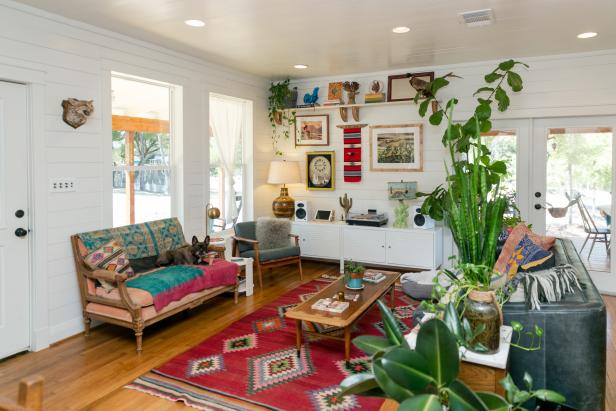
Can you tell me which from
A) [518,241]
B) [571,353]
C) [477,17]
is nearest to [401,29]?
[477,17]

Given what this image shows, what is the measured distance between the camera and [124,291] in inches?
135

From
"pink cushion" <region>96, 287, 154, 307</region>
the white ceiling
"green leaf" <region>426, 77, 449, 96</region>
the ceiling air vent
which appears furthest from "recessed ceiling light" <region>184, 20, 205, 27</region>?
"green leaf" <region>426, 77, 449, 96</region>

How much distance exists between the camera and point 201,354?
3.38 m

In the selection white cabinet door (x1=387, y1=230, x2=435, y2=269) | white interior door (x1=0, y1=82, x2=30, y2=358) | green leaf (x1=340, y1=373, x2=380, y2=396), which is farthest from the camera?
white cabinet door (x1=387, y1=230, x2=435, y2=269)

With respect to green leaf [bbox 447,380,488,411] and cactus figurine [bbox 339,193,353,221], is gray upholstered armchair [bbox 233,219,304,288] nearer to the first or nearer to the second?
cactus figurine [bbox 339,193,353,221]

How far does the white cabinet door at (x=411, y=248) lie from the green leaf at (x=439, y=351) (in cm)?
459

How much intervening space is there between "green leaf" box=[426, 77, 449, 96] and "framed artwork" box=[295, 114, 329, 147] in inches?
62.8

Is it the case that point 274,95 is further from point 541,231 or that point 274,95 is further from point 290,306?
point 541,231

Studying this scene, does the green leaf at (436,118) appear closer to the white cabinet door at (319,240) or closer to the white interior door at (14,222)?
the white cabinet door at (319,240)

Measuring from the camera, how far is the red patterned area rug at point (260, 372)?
2.71 m

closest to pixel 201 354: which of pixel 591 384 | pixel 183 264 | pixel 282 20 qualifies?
pixel 183 264

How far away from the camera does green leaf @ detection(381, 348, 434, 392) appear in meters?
0.98

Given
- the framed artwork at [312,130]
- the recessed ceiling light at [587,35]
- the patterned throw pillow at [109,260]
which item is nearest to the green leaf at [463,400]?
the patterned throw pillow at [109,260]

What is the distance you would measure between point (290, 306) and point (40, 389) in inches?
138
